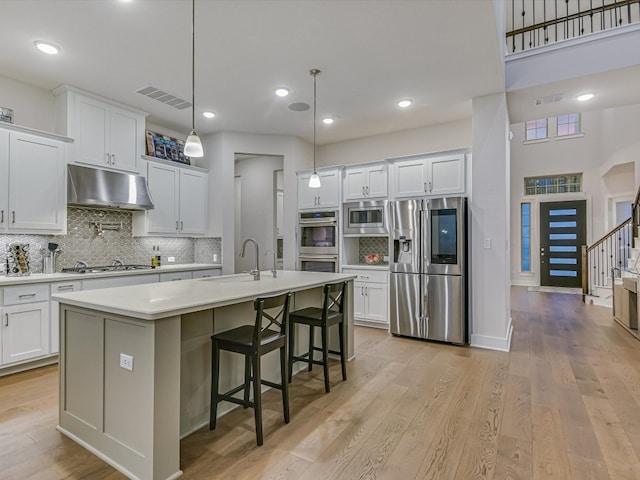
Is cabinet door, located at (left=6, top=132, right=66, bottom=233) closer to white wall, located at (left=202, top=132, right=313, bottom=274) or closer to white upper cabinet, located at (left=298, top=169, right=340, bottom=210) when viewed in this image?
white wall, located at (left=202, top=132, right=313, bottom=274)

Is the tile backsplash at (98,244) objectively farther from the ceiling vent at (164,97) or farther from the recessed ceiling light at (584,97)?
the recessed ceiling light at (584,97)

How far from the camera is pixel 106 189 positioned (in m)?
4.13

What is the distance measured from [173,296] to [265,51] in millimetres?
2307

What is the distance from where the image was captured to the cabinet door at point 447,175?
446 centimetres

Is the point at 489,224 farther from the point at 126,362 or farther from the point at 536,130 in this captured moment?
the point at 536,130

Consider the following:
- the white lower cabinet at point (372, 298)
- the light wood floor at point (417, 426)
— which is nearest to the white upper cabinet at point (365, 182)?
the white lower cabinet at point (372, 298)

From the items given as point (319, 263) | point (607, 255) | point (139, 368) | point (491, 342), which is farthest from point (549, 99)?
point (139, 368)

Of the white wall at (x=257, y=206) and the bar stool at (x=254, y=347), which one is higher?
the white wall at (x=257, y=206)

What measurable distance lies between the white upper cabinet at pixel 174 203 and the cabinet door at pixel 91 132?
63 cm

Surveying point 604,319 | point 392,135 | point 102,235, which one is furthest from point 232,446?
point 604,319

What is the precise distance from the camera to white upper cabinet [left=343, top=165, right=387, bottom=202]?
5.11 metres

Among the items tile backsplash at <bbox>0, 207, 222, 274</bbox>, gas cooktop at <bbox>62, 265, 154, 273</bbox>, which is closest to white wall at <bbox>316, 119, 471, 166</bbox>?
tile backsplash at <bbox>0, 207, 222, 274</bbox>

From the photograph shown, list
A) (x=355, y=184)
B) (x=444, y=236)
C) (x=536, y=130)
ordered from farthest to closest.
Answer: (x=536, y=130) → (x=355, y=184) → (x=444, y=236)

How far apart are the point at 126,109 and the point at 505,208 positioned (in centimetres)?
481
